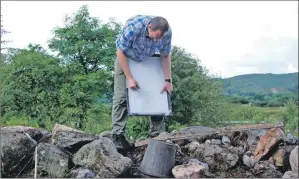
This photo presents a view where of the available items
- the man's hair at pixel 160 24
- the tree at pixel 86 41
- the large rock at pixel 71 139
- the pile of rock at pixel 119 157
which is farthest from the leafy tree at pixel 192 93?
the man's hair at pixel 160 24

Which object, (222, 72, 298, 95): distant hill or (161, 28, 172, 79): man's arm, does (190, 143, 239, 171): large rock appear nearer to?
(161, 28, 172, 79): man's arm

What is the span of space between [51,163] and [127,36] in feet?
4.23

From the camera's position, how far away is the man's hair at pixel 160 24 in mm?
4582

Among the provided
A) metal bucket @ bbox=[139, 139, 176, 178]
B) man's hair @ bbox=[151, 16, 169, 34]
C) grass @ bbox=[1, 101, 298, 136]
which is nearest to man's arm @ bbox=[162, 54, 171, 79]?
man's hair @ bbox=[151, 16, 169, 34]

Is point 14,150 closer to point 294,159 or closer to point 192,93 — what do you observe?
point 294,159

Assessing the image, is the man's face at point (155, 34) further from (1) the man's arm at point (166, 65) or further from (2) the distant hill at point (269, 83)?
(2) the distant hill at point (269, 83)

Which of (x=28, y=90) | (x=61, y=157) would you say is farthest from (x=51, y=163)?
(x=28, y=90)

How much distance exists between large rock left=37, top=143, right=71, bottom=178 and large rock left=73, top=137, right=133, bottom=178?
4.7 inches

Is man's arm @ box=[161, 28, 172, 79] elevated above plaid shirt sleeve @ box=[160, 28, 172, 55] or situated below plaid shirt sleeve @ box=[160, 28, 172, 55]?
below

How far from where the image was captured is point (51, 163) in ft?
15.4

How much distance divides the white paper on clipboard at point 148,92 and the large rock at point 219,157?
0.55 meters

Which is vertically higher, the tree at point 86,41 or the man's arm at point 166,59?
the tree at point 86,41

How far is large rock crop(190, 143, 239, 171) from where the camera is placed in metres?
5.18

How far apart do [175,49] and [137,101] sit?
14363 millimetres
